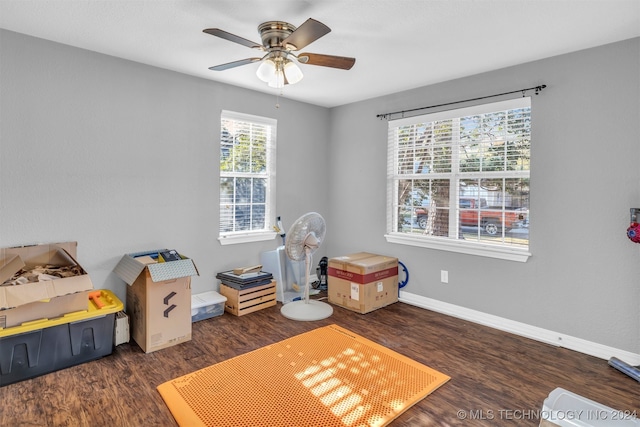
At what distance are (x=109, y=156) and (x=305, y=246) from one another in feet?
6.42

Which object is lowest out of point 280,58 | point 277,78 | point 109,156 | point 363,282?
point 363,282

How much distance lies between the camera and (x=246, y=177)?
13.1ft

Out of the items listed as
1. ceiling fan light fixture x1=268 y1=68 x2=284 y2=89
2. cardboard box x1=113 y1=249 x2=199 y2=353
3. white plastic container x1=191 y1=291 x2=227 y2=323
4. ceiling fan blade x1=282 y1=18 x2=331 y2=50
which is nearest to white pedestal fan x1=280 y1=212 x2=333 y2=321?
white plastic container x1=191 y1=291 x2=227 y2=323

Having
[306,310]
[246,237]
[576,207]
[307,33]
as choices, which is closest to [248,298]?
[306,310]

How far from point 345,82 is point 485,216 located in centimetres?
196

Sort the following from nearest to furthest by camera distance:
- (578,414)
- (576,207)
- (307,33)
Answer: (578,414) < (307,33) < (576,207)

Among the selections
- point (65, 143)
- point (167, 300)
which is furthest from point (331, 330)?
point (65, 143)

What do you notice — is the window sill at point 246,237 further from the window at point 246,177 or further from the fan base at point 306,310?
the fan base at point 306,310

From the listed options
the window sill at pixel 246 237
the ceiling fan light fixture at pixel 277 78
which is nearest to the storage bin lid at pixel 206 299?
the window sill at pixel 246 237

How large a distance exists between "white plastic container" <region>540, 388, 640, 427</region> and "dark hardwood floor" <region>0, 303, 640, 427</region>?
0.26 metres

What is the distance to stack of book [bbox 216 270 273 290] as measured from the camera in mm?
3520

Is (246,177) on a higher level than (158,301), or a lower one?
higher

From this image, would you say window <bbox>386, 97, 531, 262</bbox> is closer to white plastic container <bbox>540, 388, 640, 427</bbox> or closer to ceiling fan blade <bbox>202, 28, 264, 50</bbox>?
white plastic container <bbox>540, 388, 640, 427</bbox>

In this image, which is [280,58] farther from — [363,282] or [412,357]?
[412,357]
